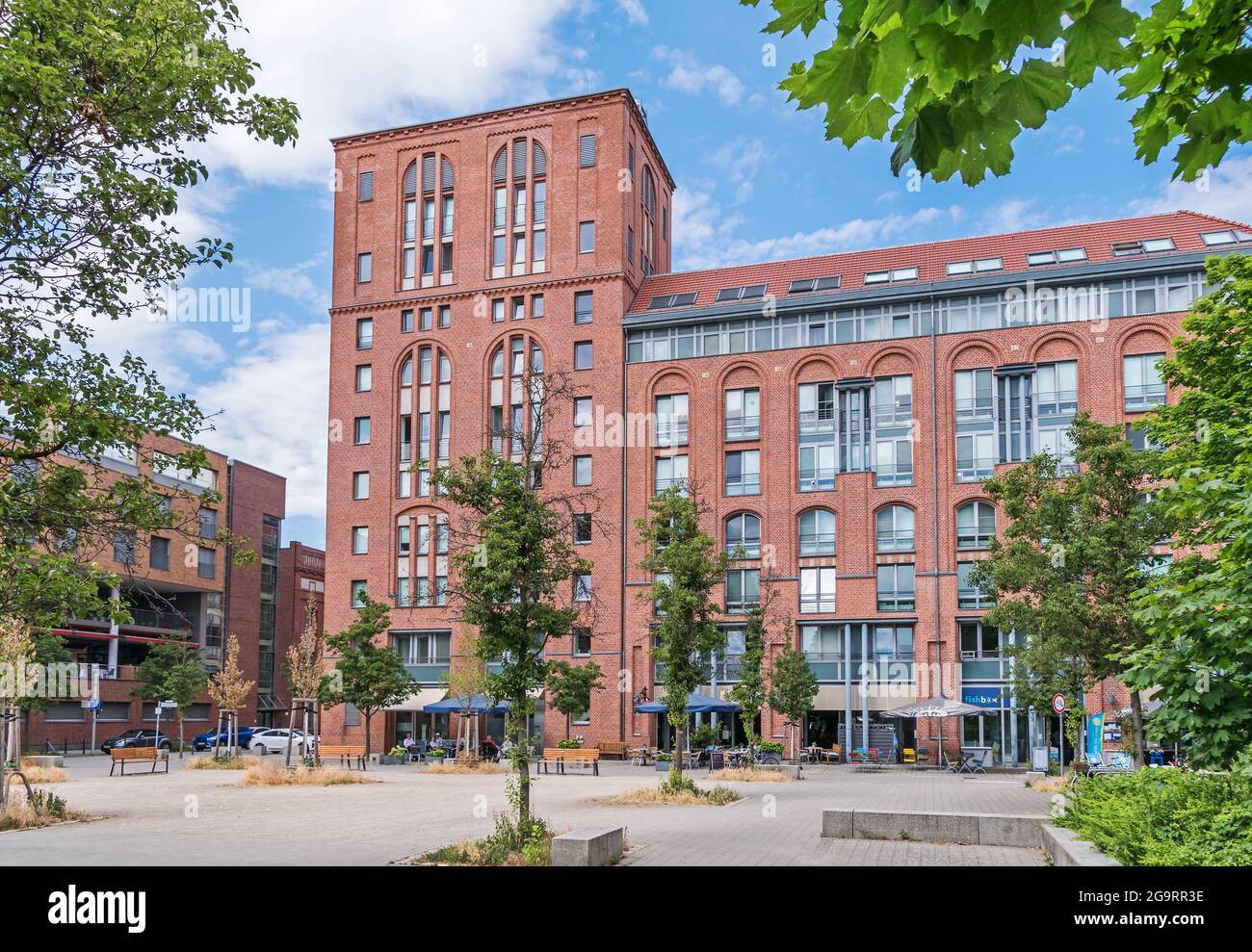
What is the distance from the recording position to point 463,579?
16391mm

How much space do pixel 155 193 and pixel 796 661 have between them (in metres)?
36.9

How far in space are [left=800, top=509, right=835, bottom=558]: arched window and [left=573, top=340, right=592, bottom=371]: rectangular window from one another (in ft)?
44.9

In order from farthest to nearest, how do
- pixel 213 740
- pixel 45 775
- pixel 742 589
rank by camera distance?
1. pixel 213 740
2. pixel 742 589
3. pixel 45 775

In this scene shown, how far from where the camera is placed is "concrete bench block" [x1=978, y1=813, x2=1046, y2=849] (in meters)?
15.6

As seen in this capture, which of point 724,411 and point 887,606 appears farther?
point 724,411

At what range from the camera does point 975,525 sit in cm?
5028

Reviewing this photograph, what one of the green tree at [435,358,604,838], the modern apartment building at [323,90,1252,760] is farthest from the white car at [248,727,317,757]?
the green tree at [435,358,604,838]

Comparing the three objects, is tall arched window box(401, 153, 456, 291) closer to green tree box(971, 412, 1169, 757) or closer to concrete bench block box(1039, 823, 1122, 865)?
green tree box(971, 412, 1169, 757)

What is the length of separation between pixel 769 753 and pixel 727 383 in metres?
19.2

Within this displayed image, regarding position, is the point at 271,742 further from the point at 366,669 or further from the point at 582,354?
the point at 582,354

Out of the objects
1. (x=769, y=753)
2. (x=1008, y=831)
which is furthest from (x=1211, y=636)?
(x=769, y=753)

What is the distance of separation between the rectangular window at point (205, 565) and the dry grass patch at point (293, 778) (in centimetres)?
4289
